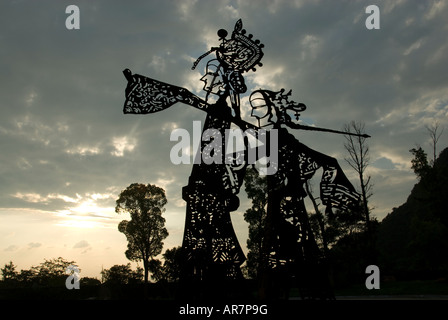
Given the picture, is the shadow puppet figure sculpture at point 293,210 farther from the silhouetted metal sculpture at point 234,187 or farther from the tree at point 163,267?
the tree at point 163,267

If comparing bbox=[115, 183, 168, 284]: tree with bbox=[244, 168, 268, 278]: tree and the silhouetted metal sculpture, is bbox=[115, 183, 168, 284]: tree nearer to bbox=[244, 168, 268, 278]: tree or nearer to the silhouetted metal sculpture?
bbox=[244, 168, 268, 278]: tree

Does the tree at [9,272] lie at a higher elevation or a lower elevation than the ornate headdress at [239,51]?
lower

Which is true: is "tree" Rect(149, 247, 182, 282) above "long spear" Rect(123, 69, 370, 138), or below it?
below

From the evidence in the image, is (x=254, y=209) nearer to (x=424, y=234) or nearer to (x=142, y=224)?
(x=142, y=224)

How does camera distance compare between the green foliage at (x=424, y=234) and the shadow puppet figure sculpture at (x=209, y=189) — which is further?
the green foliage at (x=424, y=234)

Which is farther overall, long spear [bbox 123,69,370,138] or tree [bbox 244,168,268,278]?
tree [bbox 244,168,268,278]

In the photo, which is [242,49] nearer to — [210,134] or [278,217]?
[210,134]

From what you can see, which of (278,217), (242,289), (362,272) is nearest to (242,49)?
(278,217)

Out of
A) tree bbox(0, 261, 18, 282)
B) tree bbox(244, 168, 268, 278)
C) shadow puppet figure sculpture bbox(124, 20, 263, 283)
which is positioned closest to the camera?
shadow puppet figure sculpture bbox(124, 20, 263, 283)

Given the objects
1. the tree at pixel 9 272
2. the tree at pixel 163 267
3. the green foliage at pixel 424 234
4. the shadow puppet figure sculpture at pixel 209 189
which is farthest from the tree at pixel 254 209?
the tree at pixel 9 272

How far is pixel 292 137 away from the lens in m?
5.44

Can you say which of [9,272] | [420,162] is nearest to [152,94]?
[420,162]

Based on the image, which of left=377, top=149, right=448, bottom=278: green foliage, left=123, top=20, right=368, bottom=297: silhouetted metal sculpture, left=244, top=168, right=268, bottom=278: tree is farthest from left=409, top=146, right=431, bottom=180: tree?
left=123, top=20, right=368, bottom=297: silhouetted metal sculpture

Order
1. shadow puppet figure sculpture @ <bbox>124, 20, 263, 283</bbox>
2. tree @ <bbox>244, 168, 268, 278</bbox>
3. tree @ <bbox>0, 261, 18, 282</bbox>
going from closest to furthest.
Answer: shadow puppet figure sculpture @ <bbox>124, 20, 263, 283</bbox> → tree @ <bbox>244, 168, 268, 278</bbox> → tree @ <bbox>0, 261, 18, 282</bbox>
